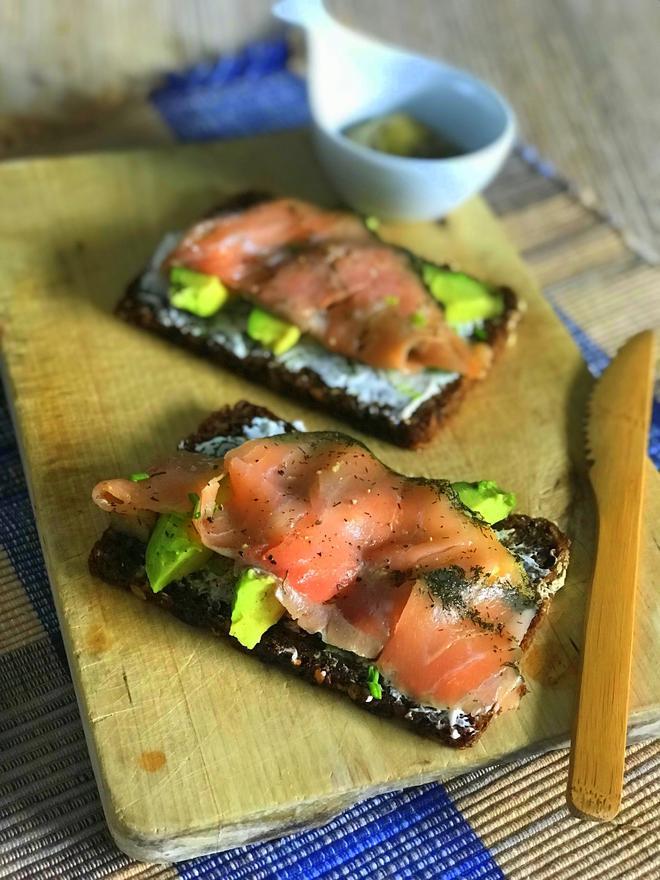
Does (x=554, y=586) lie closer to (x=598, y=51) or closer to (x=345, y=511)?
(x=345, y=511)

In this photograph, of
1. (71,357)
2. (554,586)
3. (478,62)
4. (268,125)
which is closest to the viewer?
(554,586)

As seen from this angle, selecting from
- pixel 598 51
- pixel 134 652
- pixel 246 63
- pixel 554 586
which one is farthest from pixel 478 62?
pixel 134 652

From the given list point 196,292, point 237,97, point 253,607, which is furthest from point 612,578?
point 237,97

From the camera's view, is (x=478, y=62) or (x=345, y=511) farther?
(x=478, y=62)

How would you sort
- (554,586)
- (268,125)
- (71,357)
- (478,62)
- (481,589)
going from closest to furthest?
(481,589) < (554,586) < (71,357) < (268,125) < (478,62)

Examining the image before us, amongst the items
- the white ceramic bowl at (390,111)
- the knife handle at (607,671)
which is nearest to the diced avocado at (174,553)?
the knife handle at (607,671)

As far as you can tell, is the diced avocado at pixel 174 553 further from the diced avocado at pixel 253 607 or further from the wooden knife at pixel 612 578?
the wooden knife at pixel 612 578
